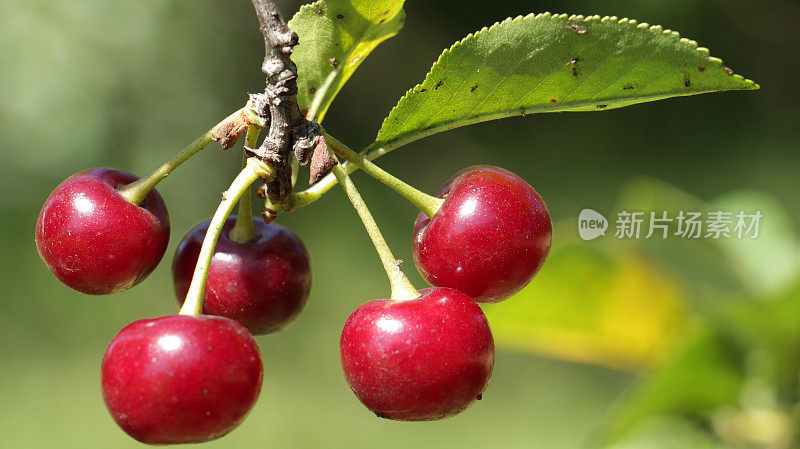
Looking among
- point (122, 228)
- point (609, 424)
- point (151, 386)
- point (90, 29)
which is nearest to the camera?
point (151, 386)

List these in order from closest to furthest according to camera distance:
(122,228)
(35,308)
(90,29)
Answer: (122,228) < (35,308) < (90,29)

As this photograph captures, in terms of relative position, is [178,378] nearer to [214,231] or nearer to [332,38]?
[214,231]

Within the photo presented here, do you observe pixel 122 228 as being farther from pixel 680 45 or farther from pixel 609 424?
pixel 609 424

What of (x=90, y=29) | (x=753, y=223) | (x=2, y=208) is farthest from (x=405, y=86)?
(x=753, y=223)

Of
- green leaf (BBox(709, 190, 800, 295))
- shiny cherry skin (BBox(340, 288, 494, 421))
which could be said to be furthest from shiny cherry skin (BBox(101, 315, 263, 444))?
green leaf (BBox(709, 190, 800, 295))

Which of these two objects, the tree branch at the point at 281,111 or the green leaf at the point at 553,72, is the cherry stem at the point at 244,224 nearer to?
the tree branch at the point at 281,111

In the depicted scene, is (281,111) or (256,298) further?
(256,298)

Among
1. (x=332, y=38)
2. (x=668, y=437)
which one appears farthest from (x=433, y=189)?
(x=332, y=38)

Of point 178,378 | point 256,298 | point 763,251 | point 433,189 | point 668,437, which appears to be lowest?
point 178,378
